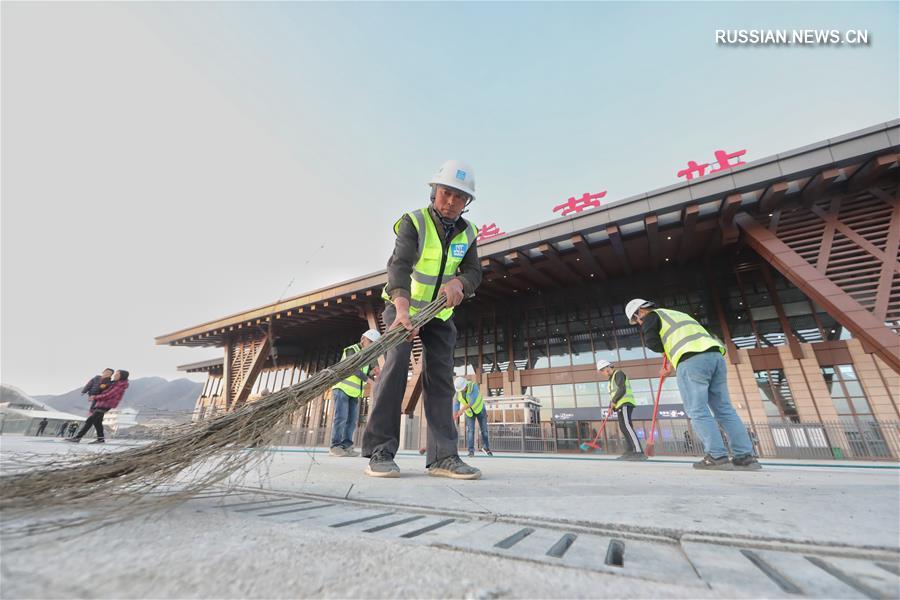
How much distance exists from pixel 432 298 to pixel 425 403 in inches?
28.9

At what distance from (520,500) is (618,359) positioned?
40.5 ft

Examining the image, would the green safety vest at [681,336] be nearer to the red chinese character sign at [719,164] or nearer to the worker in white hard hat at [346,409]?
the worker in white hard hat at [346,409]

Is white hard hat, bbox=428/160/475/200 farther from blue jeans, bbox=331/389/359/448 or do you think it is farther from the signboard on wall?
the signboard on wall

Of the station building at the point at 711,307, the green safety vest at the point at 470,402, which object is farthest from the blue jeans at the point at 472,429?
the station building at the point at 711,307

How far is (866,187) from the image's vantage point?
7.79 m

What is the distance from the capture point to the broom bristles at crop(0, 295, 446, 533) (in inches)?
42.3

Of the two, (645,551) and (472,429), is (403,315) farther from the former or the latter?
(472,429)

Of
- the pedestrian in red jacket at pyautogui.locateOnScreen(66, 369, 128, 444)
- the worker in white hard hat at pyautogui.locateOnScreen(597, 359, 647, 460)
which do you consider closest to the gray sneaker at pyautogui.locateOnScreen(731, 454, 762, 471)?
the worker in white hard hat at pyautogui.locateOnScreen(597, 359, 647, 460)

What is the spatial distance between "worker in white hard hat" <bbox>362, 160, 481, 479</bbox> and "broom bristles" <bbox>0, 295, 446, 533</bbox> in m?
0.66

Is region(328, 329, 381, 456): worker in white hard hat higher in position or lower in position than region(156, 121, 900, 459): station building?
lower

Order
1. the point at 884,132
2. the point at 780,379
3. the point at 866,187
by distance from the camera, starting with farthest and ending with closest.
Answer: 1. the point at 780,379
2. the point at 866,187
3. the point at 884,132

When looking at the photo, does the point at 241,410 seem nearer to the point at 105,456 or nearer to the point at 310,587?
the point at 105,456

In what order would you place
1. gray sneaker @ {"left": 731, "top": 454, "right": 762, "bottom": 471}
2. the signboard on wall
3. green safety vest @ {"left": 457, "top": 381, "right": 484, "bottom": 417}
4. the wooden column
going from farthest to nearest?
1. the signboard on wall
2. green safety vest @ {"left": 457, "top": 381, "right": 484, "bottom": 417}
3. the wooden column
4. gray sneaker @ {"left": 731, "top": 454, "right": 762, "bottom": 471}

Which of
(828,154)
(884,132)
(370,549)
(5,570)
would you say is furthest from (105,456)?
(884,132)
